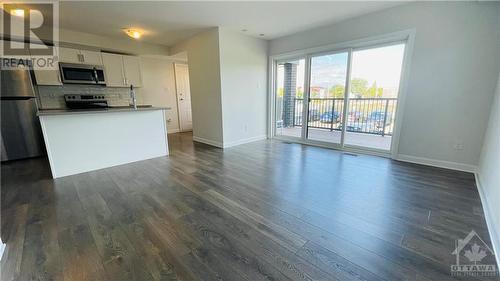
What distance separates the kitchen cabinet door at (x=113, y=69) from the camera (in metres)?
4.71

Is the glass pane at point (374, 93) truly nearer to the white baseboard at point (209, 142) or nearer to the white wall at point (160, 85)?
the white baseboard at point (209, 142)

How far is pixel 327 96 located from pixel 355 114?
33.4 inches

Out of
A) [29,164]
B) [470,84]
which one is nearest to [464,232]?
[470,84]

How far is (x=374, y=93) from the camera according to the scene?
4000 millimetres

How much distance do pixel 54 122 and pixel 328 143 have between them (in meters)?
4.79

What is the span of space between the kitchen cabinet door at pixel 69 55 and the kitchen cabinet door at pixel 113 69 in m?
0.45

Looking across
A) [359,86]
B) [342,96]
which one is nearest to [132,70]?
[342,96]

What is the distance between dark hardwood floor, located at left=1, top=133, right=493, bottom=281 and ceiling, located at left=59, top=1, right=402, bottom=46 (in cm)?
255

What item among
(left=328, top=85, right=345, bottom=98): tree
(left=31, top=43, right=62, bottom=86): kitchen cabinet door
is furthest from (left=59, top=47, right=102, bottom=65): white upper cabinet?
(left=328, top=85, right=345, bottom=98): tree

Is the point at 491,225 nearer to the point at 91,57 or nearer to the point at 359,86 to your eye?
the point at 359,86

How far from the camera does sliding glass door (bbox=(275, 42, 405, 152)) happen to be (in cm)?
371

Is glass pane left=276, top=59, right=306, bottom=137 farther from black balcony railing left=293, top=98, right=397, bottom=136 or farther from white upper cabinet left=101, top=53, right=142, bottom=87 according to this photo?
white upper cabinet left=101, top=53, right=142, bottom=87

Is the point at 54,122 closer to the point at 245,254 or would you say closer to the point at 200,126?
the point at 200,126

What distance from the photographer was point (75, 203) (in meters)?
2.19
